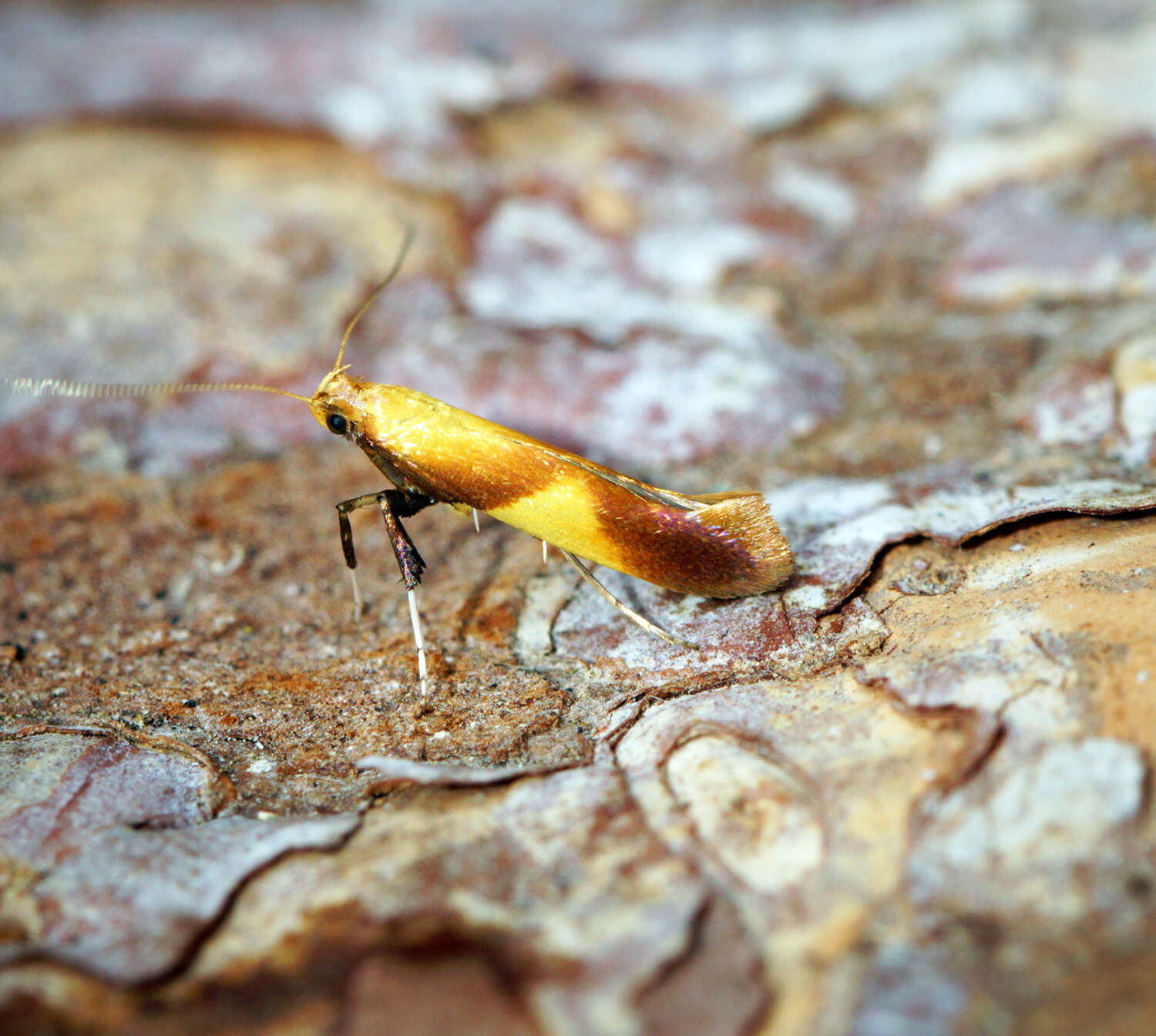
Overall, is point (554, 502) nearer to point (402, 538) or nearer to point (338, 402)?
point (402, 538)

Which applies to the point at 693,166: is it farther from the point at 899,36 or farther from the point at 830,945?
the point at 830,945

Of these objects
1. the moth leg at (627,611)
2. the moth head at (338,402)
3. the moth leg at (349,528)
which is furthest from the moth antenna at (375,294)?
the moth leg at (627,611)

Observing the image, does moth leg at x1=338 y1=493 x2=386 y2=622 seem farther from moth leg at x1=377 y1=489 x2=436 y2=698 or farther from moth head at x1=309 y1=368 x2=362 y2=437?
moth head at x1=309 y1=368 x2=362 y2=437

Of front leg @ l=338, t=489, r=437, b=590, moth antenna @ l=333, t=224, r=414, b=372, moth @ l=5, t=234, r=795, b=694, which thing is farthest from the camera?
moth antenna @ l=333, t=224, r=414, b=372

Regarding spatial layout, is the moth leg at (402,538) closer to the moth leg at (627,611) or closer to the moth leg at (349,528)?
the moth leg at (349,528)

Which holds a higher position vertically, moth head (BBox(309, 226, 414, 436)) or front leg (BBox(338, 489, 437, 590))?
moth head (BBox(309, 226, 414, 436))

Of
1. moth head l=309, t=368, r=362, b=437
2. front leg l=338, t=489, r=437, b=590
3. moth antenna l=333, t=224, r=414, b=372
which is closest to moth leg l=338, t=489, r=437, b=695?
front leg l=338, t=489, r=437, b=590

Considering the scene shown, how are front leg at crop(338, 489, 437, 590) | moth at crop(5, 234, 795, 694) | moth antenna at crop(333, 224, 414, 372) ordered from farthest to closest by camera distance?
moth antenna at crop(333, 224, 414, 372) < front leg at crop(338, 489, 437, 590) < moth at crop(5, 234, 795, 694)
